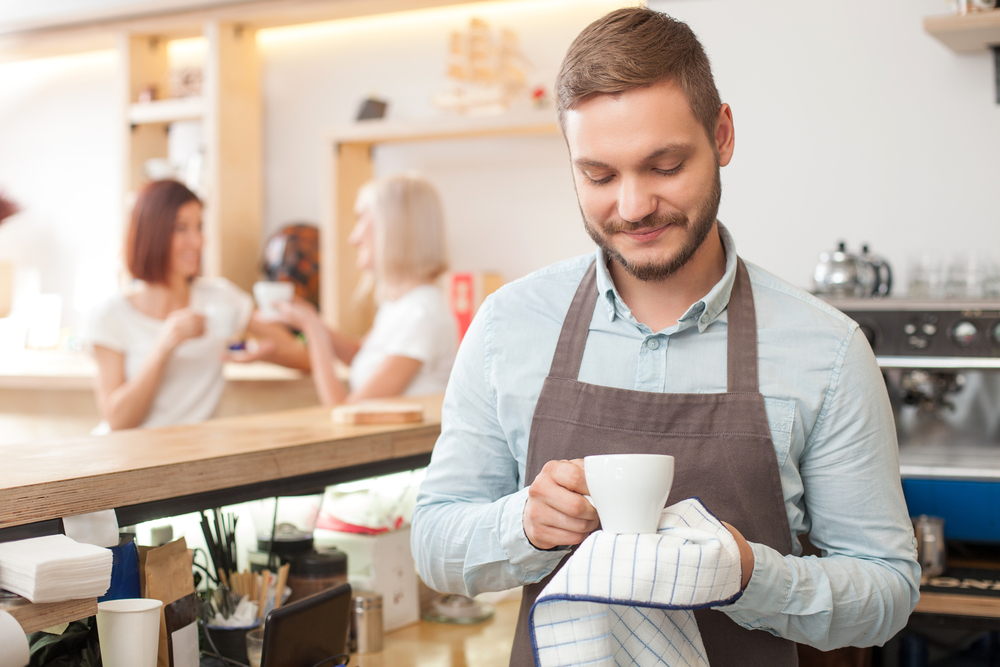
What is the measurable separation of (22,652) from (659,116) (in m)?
0.86

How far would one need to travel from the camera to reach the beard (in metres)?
1.00

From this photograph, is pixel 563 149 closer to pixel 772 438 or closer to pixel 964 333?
pixel 964 333

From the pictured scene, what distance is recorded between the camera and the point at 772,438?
1033 millimetres

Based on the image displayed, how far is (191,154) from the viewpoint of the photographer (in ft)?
14.1

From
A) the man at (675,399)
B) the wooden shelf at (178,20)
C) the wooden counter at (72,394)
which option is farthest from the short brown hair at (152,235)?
the man at (675,399)

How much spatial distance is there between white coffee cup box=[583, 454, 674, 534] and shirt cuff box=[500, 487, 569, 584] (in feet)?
0.46

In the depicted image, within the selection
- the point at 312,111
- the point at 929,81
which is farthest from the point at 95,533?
the point at 312,111

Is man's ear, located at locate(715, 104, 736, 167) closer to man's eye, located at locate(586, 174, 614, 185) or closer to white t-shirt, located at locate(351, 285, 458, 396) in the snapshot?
man's eye, located at locate(586, 174, 614, 185)

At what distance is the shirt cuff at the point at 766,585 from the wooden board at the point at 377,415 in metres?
0.84

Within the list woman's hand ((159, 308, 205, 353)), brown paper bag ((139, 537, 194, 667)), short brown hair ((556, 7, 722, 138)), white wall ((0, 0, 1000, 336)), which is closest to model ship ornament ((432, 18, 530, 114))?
white wall ((0, 0, 1000, 336))

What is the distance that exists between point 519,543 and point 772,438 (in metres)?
0.31

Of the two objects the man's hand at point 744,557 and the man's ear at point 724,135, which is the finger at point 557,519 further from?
the man's ear at point 724,135

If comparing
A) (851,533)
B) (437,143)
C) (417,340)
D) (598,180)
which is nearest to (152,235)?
(417,340)

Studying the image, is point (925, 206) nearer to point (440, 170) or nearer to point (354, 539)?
point (354, 539)
